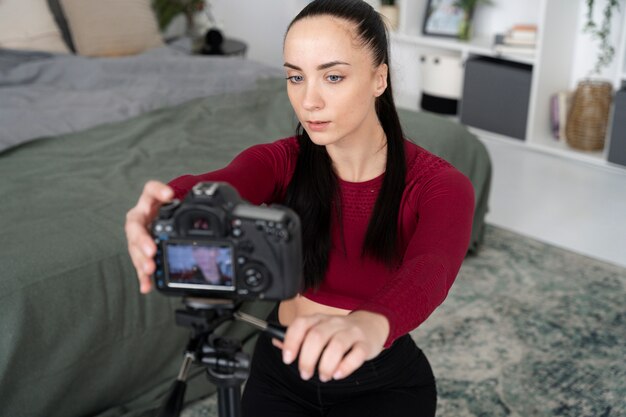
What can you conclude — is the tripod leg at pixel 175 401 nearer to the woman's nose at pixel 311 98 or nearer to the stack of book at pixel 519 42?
the woman's nose at pixel 311 98

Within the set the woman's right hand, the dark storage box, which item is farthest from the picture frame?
the woman's right hand

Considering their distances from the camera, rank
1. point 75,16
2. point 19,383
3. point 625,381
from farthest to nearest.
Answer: point 75,16 < point 625,381 < point 19,383

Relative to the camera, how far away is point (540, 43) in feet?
12.0

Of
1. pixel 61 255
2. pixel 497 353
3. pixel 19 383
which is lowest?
pixel 497 353

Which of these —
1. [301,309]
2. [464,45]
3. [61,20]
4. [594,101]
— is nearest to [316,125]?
[301,309]

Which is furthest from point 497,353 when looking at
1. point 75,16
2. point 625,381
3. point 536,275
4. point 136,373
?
point 75,16

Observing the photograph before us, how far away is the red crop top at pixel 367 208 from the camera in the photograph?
108 centimetres

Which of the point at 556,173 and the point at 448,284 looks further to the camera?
the point at 556,173

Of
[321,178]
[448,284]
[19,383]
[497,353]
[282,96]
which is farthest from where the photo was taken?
[282,96]

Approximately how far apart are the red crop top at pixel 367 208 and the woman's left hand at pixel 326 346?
0.26 metres

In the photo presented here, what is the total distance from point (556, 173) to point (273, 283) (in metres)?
3.00

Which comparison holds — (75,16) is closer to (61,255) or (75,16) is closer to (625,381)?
(61,255)

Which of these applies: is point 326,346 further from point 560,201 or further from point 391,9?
point 391,9

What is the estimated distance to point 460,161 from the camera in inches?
103
